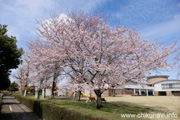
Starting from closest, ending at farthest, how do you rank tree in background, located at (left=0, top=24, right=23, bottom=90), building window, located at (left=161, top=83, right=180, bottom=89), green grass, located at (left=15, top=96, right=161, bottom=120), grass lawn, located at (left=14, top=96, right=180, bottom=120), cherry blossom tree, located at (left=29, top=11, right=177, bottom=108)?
green grass, located at (left=15, top=96, right=161, bottom=120), grass lawn, located at (left=14, top=96, right=180, bottom=120), cherry blossom tree, located at (left=29, top=11, right=177, bottom=108), tree in background, located at (left=0, top=24, right=23, bottom=90), building window, located at (left=161, top=83, right=180, bottom=89)

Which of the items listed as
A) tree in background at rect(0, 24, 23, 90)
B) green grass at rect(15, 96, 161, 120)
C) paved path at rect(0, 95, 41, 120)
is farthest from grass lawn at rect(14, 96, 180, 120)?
tree in background at rect(0, 24, 23, 90)

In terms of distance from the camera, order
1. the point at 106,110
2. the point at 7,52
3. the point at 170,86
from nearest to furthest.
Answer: the point at 106,110 → the point at 7,52 → the point at 170,86

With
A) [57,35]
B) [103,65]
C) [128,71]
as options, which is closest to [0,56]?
[57,35]

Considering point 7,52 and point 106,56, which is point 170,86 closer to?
point 106,56

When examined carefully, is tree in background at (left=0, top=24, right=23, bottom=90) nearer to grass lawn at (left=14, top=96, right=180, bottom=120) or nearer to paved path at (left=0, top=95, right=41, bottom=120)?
paved path at (left=0, top=95, right=41, bottom=120)

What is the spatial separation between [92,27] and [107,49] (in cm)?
313

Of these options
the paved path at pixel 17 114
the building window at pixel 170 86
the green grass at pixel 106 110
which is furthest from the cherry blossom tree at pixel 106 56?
the building window at pixel 170 86

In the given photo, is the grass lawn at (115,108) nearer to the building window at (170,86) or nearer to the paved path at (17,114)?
the paved path at (17,114)

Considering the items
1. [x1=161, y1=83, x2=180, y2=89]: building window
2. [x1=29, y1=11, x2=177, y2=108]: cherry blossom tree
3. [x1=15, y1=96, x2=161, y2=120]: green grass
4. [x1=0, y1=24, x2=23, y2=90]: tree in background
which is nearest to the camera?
[x1=15, y1=96, x2=161, y2=120]: green grass

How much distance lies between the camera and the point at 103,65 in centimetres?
810

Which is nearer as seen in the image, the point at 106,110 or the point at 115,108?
the point at 106,110

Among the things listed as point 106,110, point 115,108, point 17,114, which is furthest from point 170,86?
point 17,114

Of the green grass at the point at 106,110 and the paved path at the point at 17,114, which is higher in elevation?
the green grass at the point at 106,110

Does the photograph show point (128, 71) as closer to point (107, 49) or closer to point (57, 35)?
point (107, 49)
